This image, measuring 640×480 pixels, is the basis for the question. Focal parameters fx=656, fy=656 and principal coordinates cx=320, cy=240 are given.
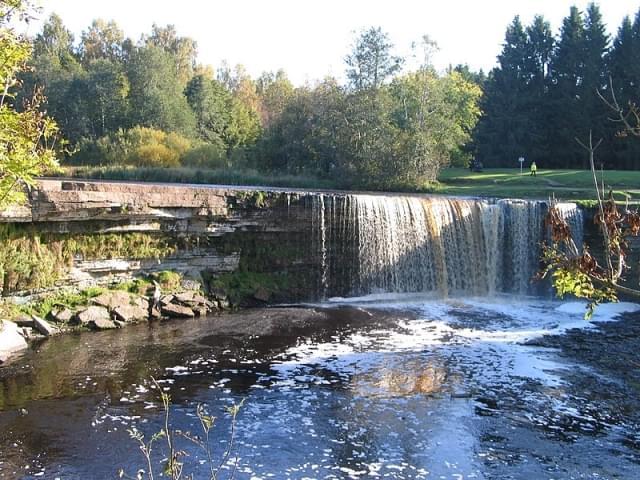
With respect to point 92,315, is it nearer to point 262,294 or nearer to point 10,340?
point 10,340

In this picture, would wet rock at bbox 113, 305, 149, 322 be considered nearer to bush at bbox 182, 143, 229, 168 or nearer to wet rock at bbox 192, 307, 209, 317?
wet rock at bbox 192, 307, 209, 317

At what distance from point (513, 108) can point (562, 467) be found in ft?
151

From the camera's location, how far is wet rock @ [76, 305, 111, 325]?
15695 millimetres

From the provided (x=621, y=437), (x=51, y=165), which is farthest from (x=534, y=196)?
(x=51, y=165)

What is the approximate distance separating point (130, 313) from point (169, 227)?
2936 millimetres

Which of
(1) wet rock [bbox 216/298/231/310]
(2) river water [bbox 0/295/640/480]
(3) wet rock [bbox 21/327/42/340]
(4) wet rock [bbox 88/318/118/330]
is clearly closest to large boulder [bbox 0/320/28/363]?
(3) wet rock [bbox 21/327/42/340]

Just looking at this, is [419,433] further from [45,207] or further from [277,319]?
[45,207]

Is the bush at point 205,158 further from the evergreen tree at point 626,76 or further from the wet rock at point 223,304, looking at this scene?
the evergreen tree at point 626,76

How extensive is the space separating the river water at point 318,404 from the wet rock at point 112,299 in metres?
1.09

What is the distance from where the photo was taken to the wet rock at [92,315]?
51.5ft

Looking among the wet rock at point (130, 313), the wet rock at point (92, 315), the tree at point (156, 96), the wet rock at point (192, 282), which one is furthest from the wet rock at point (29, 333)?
the tree at point (156, 96)

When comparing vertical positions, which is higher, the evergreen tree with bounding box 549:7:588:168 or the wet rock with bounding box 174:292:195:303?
the evergreen tree with bounding box 549:7:588:168

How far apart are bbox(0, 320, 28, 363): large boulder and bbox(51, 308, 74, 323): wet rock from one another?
1.26 metres

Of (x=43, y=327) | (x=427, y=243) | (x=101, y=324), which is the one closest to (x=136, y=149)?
(x=427, y=243)
